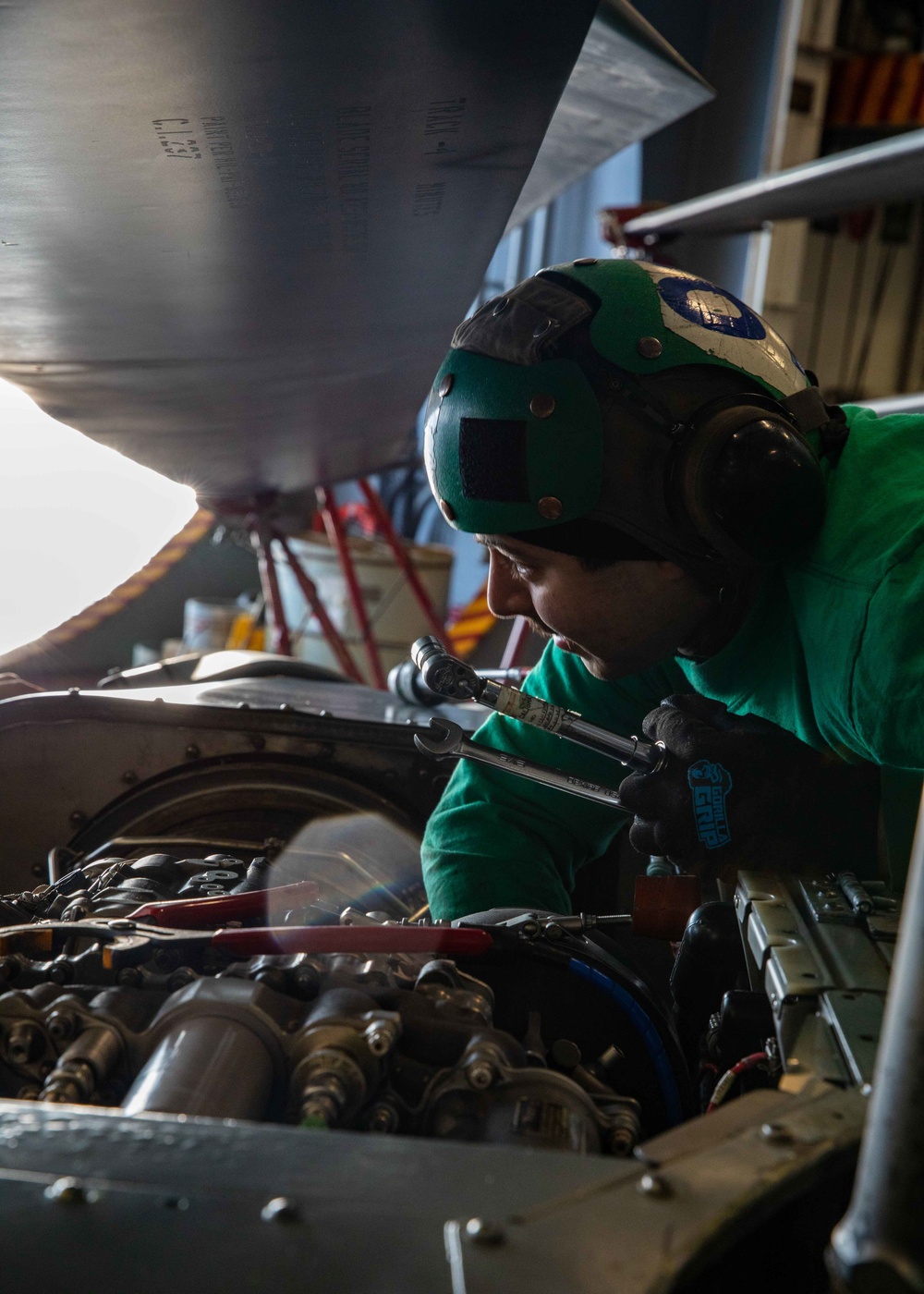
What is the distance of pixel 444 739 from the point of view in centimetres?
147

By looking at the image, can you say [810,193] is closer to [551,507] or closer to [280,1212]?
[551,507]

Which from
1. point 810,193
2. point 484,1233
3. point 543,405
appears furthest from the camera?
point 810,193

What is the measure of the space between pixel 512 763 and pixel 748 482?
1.66 ft

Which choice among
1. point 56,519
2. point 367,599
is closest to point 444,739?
point 56,519

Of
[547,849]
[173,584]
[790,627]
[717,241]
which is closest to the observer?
[790,627]

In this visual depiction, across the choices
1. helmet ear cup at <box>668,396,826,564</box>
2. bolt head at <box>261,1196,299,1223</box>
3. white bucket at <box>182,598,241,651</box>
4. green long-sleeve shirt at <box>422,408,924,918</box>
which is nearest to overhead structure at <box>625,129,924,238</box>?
green long-sleeve shirt at <box>422,408,924,918</box>

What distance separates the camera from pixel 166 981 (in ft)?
3.14

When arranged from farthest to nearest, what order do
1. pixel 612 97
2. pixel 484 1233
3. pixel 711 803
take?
pixel 612 97
pixel 711 803
pixel 484 1233

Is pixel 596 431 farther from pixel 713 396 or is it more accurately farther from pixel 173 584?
pixel 173 584

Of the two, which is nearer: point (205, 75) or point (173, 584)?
point (205, 75)

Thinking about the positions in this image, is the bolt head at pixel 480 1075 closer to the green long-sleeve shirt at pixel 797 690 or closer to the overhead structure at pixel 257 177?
the green long-sleeve shirt at pixel 797 690

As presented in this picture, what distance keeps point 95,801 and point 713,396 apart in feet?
3.68

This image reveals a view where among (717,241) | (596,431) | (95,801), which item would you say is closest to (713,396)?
(596,431)

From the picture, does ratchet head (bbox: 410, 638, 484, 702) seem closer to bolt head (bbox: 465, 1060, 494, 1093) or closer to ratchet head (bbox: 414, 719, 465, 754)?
ratchet head (bbox: 414, 719, 465, 754)
